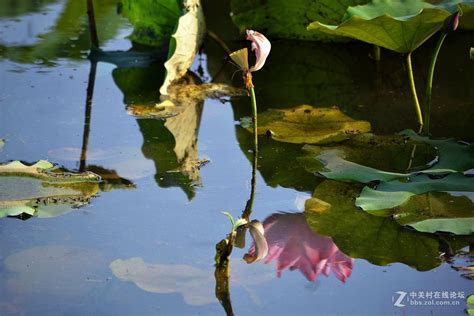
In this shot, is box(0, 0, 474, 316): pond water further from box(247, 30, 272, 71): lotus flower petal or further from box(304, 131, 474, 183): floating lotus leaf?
box(247, 30, 272, 71): lotus flower petal

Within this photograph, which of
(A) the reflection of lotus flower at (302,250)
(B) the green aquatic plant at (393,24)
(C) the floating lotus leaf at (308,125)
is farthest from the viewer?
(C) the floating lotus leaf at (308,125)

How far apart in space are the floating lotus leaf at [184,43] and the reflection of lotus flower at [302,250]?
852 millimetres

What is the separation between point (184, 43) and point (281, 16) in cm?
51

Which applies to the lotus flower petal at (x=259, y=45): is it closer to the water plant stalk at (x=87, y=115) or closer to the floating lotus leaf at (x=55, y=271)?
the water plant stalk at (x=87, y=115)

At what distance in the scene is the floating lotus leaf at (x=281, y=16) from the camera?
A: 2891mm

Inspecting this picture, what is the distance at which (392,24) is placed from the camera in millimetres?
2076

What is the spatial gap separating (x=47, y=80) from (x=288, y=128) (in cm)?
85

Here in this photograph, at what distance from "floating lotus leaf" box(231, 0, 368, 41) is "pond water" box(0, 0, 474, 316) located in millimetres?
56

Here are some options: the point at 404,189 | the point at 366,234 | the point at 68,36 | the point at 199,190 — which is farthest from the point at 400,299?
→ the point at 68,36

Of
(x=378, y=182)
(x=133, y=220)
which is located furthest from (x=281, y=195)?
(x=133, y=220)

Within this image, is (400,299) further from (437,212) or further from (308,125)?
(308,125)

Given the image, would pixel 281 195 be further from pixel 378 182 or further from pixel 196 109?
pixel 196 109

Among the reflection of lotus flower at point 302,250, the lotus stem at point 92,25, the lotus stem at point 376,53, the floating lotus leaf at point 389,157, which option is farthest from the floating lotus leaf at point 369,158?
the lotus stem at point 92,25

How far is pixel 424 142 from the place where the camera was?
2.16m
